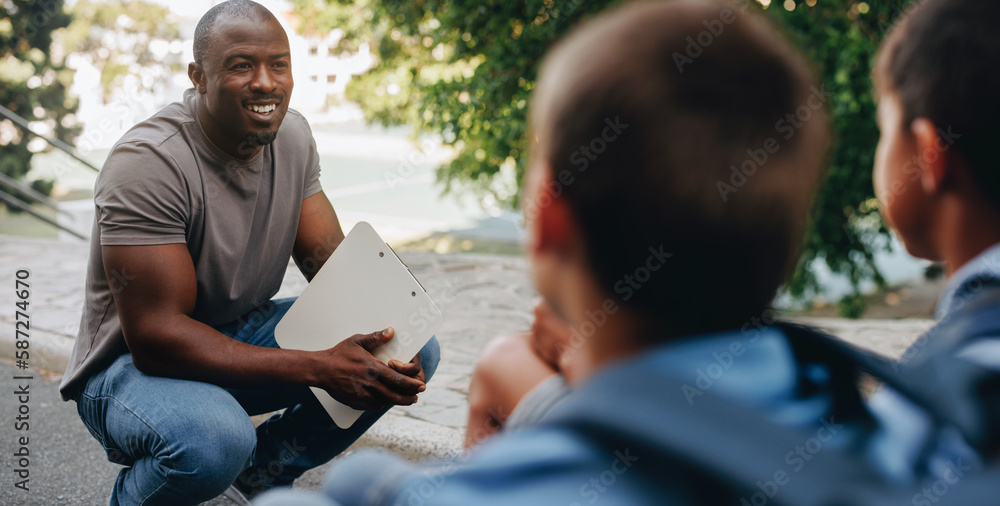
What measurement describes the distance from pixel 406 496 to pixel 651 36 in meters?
0.54

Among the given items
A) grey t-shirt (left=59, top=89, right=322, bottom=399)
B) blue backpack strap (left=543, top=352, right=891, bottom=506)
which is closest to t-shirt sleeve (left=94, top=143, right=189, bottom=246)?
grey t-shirt (left=59, top=89, right=322, bottom=399)

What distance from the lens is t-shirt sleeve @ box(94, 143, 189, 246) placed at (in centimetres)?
196

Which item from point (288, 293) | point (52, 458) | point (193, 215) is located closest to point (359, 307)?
point (193, 215)

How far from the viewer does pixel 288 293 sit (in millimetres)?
A: 5555

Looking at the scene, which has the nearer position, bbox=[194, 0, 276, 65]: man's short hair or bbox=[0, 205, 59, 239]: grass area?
bbox=[194, 0, 276, 65]: man's short hair

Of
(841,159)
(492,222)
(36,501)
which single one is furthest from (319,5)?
(36,501)

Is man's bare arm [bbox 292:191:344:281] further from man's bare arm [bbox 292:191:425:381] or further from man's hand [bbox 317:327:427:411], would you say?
man's hand [bbox 317:327:427:411]

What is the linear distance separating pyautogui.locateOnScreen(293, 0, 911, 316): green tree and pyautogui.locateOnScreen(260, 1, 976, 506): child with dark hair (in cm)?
407

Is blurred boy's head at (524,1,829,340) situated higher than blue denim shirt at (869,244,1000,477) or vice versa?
blurred boy's head at (524,1,829,340)

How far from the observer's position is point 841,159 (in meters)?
5.38

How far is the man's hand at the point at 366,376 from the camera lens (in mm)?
2045

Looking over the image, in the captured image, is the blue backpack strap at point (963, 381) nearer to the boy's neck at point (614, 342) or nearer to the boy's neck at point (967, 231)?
the boy's neck at point (967, 231)

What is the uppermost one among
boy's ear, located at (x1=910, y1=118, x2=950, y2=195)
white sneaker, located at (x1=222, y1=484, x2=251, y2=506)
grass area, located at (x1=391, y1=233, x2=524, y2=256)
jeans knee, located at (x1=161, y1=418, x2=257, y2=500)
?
boy's ear, located at (x1=910, y1=118, x2=950, y2=195)

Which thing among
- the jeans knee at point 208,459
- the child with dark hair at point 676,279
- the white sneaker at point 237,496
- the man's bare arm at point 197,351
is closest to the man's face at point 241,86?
the man's bare arm at point 197,351
